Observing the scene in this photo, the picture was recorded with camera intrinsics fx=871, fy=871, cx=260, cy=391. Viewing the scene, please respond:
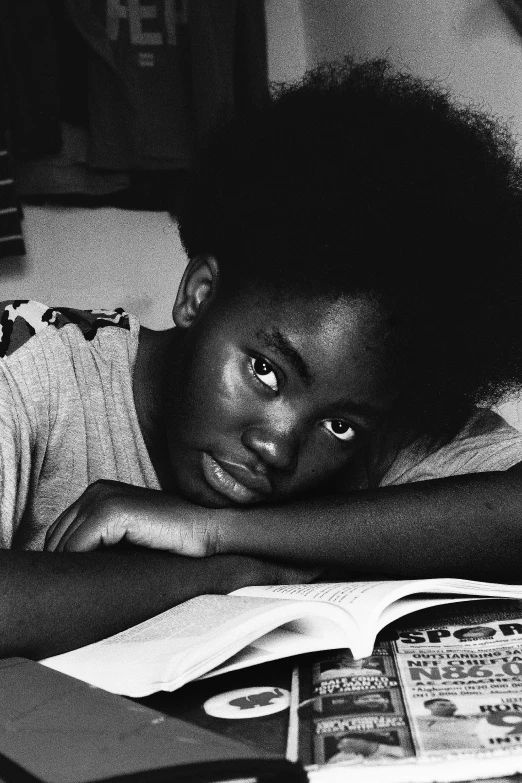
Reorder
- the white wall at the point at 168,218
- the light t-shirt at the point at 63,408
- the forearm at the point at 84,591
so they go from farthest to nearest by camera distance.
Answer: the white wall at the point at 168,218
the light t-shirt at the point at 63,408
the forearm at the point at 84,591

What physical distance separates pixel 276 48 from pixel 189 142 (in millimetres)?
518

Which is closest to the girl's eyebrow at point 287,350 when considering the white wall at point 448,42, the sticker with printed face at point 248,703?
the sticker with printed face at point 248,703

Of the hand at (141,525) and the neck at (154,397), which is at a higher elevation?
the neck at (154,397)

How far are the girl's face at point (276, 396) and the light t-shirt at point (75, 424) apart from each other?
14cm

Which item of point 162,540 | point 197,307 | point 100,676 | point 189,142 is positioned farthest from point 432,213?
point 189,142

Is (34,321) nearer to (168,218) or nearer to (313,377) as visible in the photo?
(313,377)

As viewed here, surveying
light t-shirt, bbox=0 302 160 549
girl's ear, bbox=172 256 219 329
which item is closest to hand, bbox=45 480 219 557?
light t-shirt, bbox=0 302 160 549

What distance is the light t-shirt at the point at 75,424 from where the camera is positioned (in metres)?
0.83

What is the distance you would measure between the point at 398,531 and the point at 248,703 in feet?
1.03

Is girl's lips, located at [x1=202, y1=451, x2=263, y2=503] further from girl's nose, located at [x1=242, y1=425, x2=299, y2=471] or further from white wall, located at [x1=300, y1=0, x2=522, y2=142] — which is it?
white wall, located at [x1=300, y1=0, x2=522, y2=142]

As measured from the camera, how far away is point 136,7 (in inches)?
68.9

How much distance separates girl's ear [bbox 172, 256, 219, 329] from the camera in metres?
0.86

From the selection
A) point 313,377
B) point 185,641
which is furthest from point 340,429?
point 185,641

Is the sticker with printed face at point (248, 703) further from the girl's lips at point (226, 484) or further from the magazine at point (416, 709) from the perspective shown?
the girl's lips at point (226, 484)
